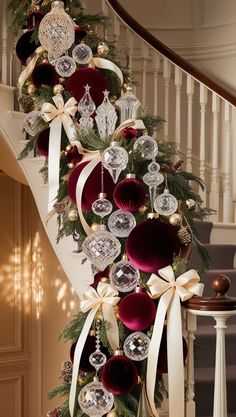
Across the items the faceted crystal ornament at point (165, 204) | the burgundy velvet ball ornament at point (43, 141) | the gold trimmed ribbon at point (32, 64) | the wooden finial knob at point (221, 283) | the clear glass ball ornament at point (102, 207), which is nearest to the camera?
the wooden finial knob at point (221, 283)

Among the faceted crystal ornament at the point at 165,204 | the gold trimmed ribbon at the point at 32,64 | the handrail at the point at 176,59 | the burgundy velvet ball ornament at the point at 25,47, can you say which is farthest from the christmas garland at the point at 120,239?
the handrail at the point at 176,59

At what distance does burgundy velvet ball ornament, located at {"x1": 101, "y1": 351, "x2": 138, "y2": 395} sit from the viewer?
7.09 ft

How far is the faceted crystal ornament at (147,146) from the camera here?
2.26m

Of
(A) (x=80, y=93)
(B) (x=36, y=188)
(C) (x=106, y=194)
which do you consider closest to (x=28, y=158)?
(B) (x=36, y=188)

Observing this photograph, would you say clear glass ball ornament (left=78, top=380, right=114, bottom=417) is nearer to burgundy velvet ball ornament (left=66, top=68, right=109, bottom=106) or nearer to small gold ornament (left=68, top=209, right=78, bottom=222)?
small gold ornament (left=68, top=209, right=78, bottom=222)

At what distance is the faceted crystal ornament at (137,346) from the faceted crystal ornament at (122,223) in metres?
0.31

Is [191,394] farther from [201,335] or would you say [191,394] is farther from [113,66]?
[113,66]

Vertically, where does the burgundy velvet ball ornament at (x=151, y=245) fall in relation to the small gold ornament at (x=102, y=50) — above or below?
below

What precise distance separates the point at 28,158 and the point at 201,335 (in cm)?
112

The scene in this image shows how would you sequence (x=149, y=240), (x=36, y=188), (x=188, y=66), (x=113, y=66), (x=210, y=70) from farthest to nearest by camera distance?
1. (x=210, y=70)
2. (x=188, y=66)
3. (x=36, y=188)
4. (x=113, y=66)
5. (x=149, y=240)

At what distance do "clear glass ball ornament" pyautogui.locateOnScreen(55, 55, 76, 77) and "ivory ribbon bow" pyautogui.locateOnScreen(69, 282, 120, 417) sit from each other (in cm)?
89

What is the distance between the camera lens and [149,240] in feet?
7.06

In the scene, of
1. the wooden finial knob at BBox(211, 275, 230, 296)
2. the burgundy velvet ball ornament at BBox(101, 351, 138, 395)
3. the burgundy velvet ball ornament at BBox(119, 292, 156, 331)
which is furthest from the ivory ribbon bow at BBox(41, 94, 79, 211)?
the wooden finial knob at BBox(211, 275, 230, 296)

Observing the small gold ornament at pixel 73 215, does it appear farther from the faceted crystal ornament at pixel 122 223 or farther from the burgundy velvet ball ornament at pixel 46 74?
the burgundy velvet ball ornament at pixel 46 74
